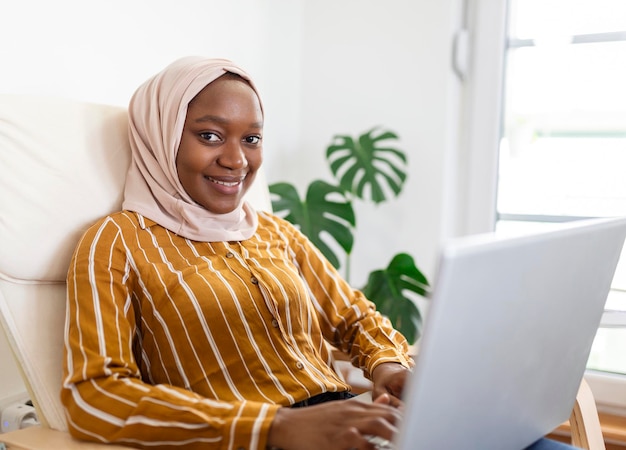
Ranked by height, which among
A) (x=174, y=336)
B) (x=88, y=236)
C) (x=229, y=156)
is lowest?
(x=174, y=336)

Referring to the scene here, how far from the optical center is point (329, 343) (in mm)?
1572

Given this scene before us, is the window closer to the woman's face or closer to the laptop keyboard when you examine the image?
the woman's face

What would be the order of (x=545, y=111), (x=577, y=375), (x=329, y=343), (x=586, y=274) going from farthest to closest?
(x=545, y=111), (x=329, y=343), (x=577, y=375), (x=586, y=274)

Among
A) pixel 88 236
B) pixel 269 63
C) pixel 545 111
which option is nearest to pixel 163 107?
pixel 88 236

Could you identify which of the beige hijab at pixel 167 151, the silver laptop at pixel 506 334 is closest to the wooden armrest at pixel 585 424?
the silver laptop at pixel 506 334

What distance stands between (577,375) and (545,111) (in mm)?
1413

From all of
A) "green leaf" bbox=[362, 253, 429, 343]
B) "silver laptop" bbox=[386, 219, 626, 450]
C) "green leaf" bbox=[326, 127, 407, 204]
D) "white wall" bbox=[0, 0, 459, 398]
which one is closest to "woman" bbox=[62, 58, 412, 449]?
"silver laptop" bbox=[386, 219, 626, 450]

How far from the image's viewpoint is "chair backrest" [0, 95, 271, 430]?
1137mm

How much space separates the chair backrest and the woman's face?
16 cm

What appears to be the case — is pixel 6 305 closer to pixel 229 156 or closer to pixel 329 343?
pixel 229 156

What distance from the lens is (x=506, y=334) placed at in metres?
0.78

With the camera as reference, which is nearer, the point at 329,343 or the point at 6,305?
the point at 6,305

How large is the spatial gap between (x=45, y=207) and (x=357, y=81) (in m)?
1.42

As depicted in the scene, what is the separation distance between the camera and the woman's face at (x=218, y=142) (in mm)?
1324
